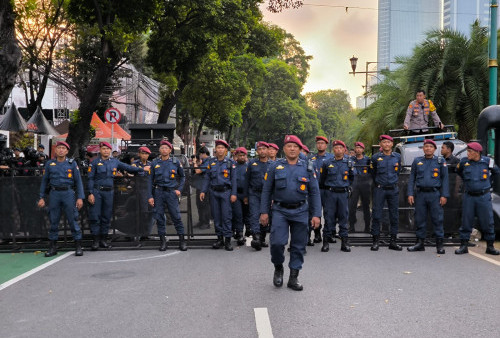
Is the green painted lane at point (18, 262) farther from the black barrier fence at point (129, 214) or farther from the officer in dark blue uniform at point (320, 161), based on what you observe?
the officer in dark blue uniform at point (320, 161)

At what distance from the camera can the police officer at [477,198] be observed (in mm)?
8562

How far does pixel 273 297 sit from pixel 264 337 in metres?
1.37

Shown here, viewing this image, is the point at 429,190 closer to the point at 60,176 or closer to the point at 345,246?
the point at 345,246

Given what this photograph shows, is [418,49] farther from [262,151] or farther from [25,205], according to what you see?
[25,205]

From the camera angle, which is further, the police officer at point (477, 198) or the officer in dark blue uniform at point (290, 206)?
the police officer at point (477, 198)

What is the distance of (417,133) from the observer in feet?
41.5

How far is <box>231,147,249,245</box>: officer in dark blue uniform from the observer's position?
9.90 metres

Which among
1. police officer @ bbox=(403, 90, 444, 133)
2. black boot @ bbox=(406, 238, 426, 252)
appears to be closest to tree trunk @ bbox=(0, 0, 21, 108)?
black boot @ bbox=(406, 238, 426, 252)

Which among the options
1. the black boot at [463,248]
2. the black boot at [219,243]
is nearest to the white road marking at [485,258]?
the black boot at [463,248]

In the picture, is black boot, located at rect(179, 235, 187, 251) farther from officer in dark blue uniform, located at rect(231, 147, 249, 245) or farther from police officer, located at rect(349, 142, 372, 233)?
police officer, located at rect(349, 142, 372, 233)

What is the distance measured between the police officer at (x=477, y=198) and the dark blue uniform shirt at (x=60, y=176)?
6.60 meters

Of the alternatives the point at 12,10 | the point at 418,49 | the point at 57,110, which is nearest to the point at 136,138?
the point at 418,49

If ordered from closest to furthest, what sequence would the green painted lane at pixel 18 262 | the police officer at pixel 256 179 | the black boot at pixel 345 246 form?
the green painted lane at pixel 18 262 → the black boot at pixel 345 246 → the police officer at pixel 256 179

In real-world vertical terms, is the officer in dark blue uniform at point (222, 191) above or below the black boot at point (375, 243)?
above
